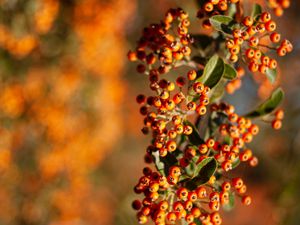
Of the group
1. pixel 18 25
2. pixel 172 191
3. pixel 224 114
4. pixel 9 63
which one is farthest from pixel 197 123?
pixel 9 63

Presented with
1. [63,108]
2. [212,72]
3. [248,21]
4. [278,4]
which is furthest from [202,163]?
[63,108]

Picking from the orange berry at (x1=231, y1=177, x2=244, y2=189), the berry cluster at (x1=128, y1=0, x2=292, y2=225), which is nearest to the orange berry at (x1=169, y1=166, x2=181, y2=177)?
the berry cluster at (x1=128, y1=0, x2=292, y2=225)

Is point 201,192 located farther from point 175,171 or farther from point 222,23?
point 222,23

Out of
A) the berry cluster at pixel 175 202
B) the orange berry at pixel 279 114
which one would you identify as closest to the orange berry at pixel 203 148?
the berry cluster at pixel 175 202

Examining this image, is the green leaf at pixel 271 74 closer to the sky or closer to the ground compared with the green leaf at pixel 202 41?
closer to the ground

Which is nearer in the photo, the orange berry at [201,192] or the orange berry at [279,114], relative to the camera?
the orange berry at [201,192]

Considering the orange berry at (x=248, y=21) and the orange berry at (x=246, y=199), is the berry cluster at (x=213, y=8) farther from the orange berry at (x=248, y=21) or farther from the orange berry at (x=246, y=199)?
the orange berry at (x=246, y=199)

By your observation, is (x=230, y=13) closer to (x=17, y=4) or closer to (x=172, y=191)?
(x=172, y=191)
